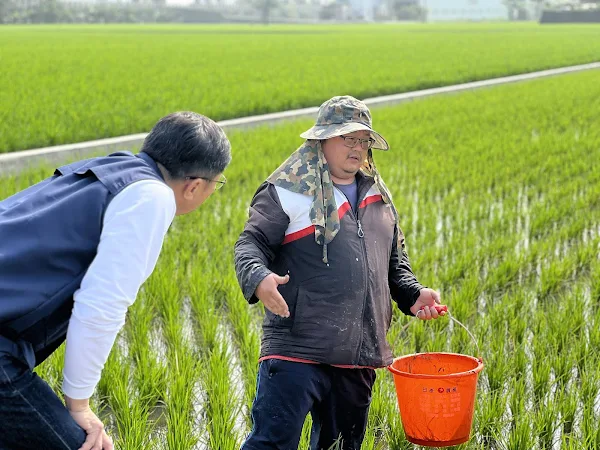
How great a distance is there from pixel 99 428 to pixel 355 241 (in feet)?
2.99

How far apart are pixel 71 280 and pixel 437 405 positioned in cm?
113

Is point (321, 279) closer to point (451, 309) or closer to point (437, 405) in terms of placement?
point (437, 405)

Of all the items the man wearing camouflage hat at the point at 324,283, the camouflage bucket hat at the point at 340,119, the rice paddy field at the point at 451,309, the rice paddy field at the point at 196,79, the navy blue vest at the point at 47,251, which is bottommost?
the rice paddy field at the point at 196,79

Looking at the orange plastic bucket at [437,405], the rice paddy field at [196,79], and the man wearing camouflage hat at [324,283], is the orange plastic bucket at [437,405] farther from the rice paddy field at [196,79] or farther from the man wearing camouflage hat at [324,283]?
the rice paddy field at [196,79]

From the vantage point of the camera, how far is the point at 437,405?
2523mm

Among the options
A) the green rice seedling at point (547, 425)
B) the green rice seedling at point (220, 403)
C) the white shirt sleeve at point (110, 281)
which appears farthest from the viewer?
the green rice seedling at point (547, 425)

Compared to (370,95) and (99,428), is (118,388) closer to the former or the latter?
(99,428)

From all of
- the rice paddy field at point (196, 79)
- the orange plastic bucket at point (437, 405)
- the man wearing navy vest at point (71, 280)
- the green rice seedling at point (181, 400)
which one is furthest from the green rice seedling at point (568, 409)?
the rice paddy field at point (196, 79)

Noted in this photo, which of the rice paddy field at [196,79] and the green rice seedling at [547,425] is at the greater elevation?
the green rice seedling at [547,425]

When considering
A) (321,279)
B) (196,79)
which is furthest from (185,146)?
(196,79)

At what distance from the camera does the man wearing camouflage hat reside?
7.88 feet

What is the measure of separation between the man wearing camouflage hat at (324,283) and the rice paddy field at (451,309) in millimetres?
193

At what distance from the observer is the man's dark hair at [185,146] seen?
1.98 meters

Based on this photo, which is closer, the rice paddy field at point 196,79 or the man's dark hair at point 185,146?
the man's dark hair at point 185,146
